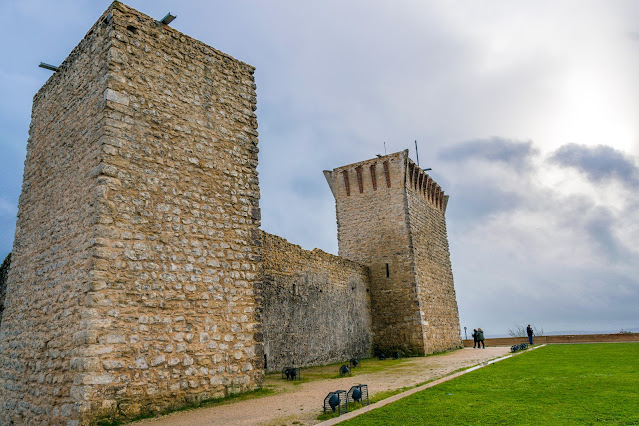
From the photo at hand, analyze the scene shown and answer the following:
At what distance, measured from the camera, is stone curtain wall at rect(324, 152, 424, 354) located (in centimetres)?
1648

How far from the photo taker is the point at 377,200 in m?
17.9

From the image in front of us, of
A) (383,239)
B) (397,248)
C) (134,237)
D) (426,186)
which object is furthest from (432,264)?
(134,237)

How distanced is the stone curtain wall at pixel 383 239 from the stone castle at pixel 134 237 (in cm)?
982

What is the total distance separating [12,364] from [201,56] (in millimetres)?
6271

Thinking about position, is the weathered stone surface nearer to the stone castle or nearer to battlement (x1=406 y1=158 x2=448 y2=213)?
the stone castle

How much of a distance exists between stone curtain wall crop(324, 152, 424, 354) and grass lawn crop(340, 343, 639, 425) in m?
7.57

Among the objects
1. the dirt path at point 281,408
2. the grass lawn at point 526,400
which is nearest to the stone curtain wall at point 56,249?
the dirt path at point 281,408

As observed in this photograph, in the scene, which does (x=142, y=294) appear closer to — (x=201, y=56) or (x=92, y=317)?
(x=92, y=317)

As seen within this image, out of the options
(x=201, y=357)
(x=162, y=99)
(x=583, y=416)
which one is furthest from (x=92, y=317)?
(x=583, y=416)

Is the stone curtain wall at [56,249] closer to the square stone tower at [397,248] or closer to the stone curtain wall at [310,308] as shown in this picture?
the stone curtain wall at [310,308]

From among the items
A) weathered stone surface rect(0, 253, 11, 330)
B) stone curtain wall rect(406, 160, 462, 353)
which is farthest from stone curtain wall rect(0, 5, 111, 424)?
stone curtain wall rect(406, 160, 462, 353)

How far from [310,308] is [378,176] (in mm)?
7219

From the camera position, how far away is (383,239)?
17453 millimetres

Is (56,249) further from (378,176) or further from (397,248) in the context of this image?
(378,176)
